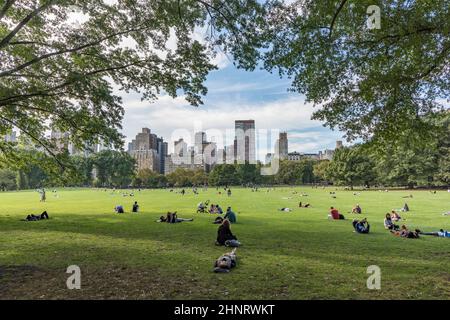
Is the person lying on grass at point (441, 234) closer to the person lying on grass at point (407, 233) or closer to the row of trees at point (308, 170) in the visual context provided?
the person lying on grass at point (407, 233)

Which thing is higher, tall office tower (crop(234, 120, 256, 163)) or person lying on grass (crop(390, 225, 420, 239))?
tall office tower (crop(234, 120, 256, 163))

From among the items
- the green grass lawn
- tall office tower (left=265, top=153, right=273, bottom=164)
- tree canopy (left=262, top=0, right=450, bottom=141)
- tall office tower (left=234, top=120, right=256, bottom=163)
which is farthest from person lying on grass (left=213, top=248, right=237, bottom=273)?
tall office tower (left=234, top=120, right=256, bottom=163)

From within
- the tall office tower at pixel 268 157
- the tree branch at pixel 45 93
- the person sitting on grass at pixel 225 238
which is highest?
the tall office tower at pixel 268 157

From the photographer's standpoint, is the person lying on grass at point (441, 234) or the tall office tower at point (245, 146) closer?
the person lying on grass at point (441, 234)

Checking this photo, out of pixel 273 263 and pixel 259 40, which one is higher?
pixel 259 40

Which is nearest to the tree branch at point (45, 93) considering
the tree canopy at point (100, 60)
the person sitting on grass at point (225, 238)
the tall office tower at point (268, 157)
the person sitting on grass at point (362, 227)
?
the tree canopy at point (100, 60)

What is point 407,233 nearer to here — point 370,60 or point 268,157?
point 370,60

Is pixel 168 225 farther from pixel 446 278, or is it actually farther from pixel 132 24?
pixel 446 278

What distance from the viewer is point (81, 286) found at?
8.22 metres

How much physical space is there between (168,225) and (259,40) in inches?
528

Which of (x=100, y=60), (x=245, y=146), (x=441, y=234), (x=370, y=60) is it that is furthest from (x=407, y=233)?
(x=245, y=146)

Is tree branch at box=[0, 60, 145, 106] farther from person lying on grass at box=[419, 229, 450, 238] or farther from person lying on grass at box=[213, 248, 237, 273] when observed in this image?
person lying on grass at box=[419, 229, 450, 238]
